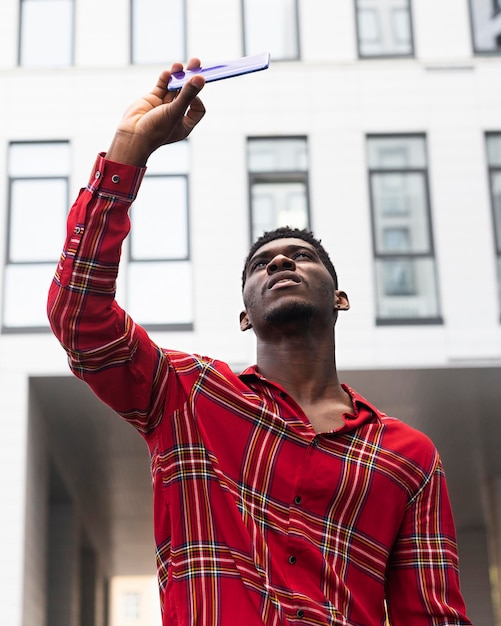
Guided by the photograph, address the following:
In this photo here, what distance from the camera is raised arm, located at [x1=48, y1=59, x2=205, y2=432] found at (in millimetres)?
2678

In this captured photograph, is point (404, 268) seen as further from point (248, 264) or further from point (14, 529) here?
point (248, 264)

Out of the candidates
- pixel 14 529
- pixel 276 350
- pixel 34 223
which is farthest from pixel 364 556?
pixel 34 223

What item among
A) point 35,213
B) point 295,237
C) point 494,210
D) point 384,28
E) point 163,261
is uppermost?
point 384,28

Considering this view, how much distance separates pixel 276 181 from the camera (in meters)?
13.9

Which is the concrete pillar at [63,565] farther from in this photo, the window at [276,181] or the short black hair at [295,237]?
the short black hair at [295,237]

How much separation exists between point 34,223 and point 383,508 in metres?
11.4

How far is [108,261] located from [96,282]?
0.05 metres

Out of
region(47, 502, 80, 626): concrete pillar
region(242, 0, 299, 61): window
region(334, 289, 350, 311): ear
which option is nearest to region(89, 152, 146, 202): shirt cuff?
region(334, 289, 350, 311): ear

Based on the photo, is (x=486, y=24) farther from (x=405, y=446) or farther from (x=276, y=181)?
(x=405, y=446)

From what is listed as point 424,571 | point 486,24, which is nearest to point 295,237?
point 424,571

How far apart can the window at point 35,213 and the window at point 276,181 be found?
213 cm

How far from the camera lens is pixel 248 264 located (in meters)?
3.24

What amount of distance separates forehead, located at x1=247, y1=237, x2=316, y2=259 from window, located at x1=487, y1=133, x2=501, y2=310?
1075cm

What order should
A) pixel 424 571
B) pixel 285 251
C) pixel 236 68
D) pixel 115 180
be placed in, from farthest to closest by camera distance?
pixel 285 251
pixel 424 571
pixel 115 180
pixel 236 68
